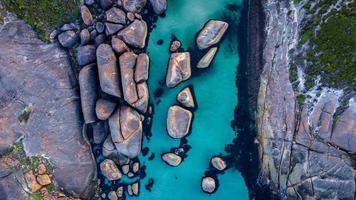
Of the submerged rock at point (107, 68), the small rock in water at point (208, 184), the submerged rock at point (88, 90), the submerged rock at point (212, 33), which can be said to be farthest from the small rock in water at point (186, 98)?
the submerged rock at point (88, 90)

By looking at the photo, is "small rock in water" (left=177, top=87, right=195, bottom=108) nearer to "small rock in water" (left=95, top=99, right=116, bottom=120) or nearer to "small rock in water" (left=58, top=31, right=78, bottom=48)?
"small rock in water" (left=95, top=99, right=116, bottom=120)

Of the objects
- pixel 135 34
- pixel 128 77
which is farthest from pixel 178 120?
pixel 135 34

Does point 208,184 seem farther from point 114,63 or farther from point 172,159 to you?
point 114,63

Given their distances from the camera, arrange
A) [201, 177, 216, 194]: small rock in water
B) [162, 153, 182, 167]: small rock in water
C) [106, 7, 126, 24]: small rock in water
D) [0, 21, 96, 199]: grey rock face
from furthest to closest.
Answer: [162, 153, 182, 167]: small rock in water
[201, 177, 216, 194]: small rock in water
[0, 21, 96, 199]: grey rock face
[106, 7, 126, 24]: small rock in water

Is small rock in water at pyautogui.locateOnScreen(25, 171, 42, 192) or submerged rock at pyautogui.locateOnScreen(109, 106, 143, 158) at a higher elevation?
submerged rock at pyautogui.locateOnScreen(109, 106, 143, 158)

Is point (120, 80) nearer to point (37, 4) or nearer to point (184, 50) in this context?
point (184, 50)

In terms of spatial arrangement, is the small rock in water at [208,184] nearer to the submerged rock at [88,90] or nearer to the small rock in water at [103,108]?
the small rock in water at [103,108]

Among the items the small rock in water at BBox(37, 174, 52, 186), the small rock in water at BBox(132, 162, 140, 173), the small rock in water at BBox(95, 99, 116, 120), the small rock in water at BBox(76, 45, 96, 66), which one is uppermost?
the small rock in water at BBox(76, 45, 96, 66)

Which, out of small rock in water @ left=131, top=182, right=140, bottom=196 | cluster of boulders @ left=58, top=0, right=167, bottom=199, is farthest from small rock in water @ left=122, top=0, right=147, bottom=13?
small rock in water @ left=131, top=182, right=140, bottom=196
